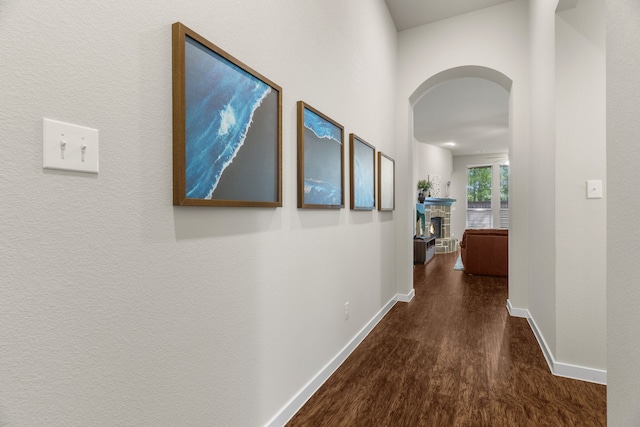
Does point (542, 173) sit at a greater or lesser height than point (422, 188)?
lesser

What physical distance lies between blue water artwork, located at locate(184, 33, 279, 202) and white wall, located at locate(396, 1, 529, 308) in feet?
8.47

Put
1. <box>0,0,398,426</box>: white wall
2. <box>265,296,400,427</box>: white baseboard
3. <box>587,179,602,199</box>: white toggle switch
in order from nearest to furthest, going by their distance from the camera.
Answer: <box>0,0,398,426</box>: white wall
<box>265,296,400,427</box>: white baseboard
<box>587,179,602,199</box>: white toggle switch

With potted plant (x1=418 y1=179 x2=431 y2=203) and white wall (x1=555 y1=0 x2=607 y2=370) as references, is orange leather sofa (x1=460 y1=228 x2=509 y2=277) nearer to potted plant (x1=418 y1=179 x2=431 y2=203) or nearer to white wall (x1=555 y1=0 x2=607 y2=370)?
potted plant (x1=418 y1=179 x2=431 y2=203)

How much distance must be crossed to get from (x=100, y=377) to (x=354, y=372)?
65.1 inches

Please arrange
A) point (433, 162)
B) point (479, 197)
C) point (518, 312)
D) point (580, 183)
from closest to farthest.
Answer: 1. point (580, 183)
2. point (518, 312)
3. point (433, 162)
4. point (479, 197)

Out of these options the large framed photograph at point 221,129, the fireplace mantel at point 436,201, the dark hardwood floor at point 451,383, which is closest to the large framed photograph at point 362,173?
the large framed photograph at point 221,129

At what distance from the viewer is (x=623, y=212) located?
1072mm

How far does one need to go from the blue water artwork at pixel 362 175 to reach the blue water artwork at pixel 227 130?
102cm

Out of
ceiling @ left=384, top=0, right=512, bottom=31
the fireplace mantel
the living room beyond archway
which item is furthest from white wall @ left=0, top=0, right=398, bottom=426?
the fireplace mantel

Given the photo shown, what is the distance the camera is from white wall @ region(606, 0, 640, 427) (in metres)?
1.00

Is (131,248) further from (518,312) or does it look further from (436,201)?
(436,201)

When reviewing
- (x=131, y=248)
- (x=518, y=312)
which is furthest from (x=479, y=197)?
(x=131, y=248)

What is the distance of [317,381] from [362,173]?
1.52 metres

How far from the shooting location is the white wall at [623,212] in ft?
3.27
